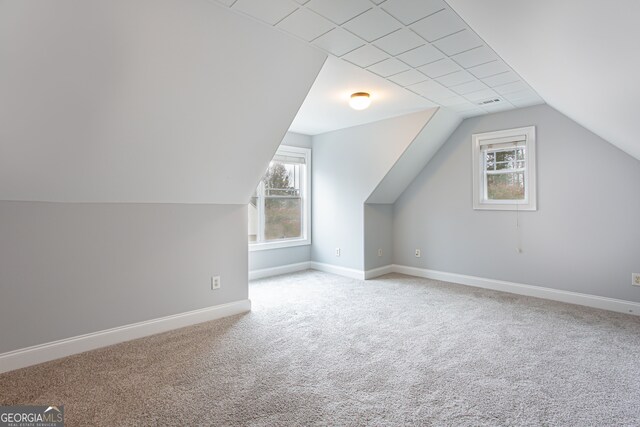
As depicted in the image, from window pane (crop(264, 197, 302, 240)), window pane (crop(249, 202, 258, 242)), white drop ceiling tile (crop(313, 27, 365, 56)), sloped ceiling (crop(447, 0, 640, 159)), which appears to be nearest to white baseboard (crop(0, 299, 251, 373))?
window pane (crop(249, 202, 258, 242))

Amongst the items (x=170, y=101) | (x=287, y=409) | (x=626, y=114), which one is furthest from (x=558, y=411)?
(x=170, y=101)

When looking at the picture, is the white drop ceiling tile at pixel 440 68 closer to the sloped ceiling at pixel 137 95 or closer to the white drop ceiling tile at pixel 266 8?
the sloped ceiling at pixel 137 95

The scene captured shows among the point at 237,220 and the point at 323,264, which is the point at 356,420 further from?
the point at 323,264

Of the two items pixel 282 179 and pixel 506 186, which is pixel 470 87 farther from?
pixel 282 179

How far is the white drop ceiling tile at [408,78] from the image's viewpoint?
2988 mm

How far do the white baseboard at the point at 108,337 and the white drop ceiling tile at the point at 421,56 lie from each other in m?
2.83

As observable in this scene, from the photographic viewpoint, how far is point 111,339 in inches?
104

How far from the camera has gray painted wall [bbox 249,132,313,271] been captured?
497cm

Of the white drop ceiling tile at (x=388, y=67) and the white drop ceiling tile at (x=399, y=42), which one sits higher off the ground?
the white drop ceiling tile at (x=388, y=67)

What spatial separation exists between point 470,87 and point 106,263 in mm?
3798

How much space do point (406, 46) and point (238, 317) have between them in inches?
114

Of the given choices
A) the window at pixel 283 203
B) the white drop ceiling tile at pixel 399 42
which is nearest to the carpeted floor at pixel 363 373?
the window at pixel 283 203

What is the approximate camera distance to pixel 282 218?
535 cm

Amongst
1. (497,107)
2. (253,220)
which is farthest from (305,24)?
(253,220)
